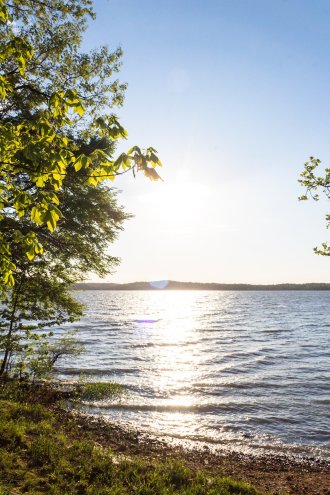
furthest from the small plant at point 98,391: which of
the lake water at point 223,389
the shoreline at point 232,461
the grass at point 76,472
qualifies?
the grass at point 76,472

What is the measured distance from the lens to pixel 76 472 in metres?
8.16

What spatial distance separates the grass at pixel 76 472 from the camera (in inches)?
291

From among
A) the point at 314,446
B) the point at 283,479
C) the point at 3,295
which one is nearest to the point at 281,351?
the point at 314,446

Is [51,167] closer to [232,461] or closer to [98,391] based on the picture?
[232,461]

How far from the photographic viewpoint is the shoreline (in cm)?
1039

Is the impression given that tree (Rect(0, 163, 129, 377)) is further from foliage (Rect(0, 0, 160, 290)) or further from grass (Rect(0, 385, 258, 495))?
Result: grass (Rect(0, 385, 258, 495))

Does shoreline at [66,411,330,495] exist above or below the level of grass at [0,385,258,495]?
below

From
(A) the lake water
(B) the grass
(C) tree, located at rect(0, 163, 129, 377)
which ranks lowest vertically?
(A) the lake water

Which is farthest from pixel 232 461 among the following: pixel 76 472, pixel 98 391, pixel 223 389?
pixel 223 389

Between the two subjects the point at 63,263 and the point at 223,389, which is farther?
the point at 223,389

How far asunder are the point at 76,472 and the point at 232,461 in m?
6.17

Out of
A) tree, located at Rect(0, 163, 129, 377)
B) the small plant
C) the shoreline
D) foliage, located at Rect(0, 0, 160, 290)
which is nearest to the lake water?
the small plant

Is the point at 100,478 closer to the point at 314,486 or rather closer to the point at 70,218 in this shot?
the point at 314,486

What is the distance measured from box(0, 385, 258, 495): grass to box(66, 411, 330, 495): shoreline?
3.94 ft
